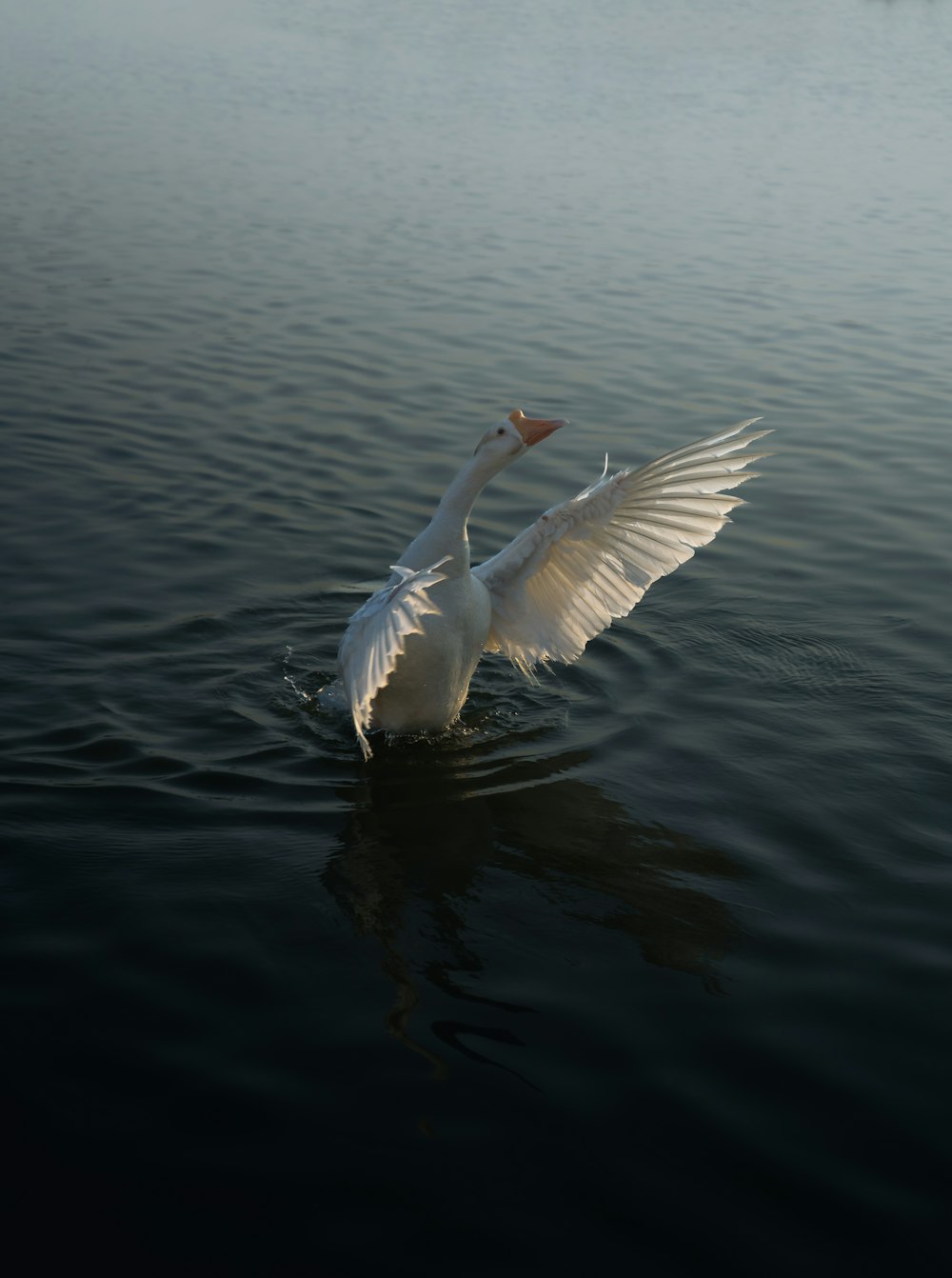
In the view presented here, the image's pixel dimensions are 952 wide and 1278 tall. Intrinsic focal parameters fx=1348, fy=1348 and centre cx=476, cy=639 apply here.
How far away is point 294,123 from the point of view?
98.4ft

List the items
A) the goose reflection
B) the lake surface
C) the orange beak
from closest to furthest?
the lake surface, the goose reflection, the orange beak

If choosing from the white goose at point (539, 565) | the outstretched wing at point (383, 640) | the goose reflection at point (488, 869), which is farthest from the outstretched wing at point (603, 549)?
the outstretched wing at point (383, 640)

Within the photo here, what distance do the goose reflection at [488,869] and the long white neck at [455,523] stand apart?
1.06 meters

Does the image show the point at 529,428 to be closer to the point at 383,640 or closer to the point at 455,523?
the point at 455,523

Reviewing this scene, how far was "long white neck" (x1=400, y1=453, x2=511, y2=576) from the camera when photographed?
714cm

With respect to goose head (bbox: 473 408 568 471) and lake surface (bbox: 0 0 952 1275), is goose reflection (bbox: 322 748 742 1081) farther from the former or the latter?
goose head (bbox: 473 408 568 471)

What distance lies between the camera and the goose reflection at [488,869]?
543 centimetres

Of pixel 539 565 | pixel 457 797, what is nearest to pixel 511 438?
pixel 539 565

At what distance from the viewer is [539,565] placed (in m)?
7.75

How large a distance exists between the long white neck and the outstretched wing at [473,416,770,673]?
44 centimetres

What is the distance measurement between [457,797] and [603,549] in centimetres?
177

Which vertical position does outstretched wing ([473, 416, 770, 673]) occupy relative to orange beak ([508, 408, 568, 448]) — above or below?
below

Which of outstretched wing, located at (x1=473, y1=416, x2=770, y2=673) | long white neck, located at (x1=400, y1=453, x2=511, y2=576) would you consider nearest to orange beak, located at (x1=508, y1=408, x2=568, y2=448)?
long white neck, located at (x1=400, y1=453, x2=511, y2=576)

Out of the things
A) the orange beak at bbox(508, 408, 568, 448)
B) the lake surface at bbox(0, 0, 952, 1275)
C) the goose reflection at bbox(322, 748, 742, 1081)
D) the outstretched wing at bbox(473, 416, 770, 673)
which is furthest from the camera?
the outstretched wing at bbox(473, 416, 770, 673)
